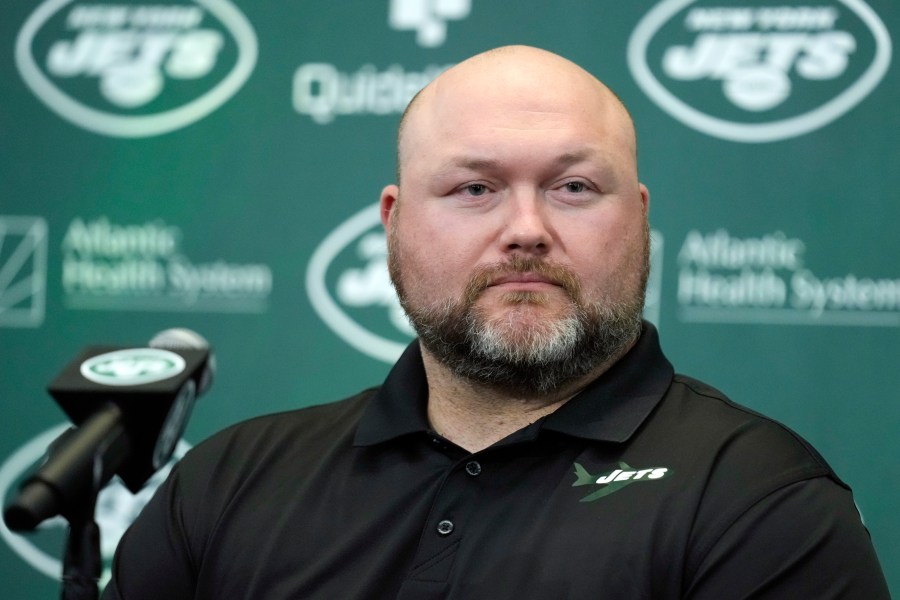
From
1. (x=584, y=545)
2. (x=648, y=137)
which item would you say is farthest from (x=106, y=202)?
(x=584, y=545)

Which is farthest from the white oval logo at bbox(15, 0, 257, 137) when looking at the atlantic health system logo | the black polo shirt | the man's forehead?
the black polo shirt

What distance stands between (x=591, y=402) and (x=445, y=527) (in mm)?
287

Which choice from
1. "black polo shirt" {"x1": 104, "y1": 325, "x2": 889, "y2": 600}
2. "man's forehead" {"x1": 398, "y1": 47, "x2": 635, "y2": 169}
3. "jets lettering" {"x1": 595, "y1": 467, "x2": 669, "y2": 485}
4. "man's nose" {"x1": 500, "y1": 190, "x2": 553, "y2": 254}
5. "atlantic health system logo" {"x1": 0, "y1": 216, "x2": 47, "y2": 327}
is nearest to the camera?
"black polo shirt" {"x1": 104, "y1": 325, "x2": 889, "y2": 600}

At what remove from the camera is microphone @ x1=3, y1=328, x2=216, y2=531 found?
104 centimetres

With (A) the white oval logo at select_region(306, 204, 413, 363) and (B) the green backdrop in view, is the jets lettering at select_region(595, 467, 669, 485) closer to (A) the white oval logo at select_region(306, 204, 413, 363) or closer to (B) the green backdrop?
(B) the green backdrop

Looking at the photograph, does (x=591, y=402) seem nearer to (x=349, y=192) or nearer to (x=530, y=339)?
(x=530, y=339)

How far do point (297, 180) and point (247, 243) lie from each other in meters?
0.20

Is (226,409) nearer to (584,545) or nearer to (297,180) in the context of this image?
(297,180)

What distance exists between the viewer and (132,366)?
1.25 m

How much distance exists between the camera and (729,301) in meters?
2.57

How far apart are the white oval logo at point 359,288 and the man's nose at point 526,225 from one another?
1.09 meters

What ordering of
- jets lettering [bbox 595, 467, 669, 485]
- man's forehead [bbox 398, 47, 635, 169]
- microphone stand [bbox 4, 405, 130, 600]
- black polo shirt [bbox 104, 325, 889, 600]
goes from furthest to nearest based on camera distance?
1. man's forehead [bbox 398, 47, 635, 169]
2. jets lettering [bbox 595, 467, 669, 485]
3. black polo shirt [bbox 104, 325, 889, 600]
4. microphone stand [bbox 4, 405, 130, 600]

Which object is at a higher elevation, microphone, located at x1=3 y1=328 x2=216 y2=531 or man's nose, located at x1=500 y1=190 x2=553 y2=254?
man's nose, located at x1=500 y1=190 x2=553 y2=254

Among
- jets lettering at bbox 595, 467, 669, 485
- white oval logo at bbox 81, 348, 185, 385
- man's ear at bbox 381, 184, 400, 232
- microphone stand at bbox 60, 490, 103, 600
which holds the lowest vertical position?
jets lettering at bbox 595, 467, 669, 485
